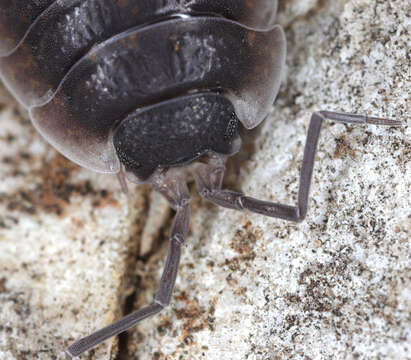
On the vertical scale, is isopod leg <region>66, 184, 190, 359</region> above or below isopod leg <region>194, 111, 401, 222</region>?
below

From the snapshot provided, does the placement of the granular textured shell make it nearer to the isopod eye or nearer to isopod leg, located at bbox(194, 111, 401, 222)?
the isopod eye

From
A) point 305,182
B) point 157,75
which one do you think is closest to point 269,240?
point 305,182

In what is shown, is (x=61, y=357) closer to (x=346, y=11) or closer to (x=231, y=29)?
(x=231, y=29)

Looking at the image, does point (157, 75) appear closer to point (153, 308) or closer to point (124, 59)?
point (124, 59)

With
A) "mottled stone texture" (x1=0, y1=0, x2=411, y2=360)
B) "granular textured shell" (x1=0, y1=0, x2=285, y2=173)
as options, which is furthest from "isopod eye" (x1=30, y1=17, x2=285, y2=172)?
"mottled stone texture" (x1=0, y1=0, x2=411, y2=360)

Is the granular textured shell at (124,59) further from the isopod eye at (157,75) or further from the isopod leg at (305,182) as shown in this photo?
the isopod leg at (305,182)

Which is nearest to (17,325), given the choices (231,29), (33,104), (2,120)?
(33,104)

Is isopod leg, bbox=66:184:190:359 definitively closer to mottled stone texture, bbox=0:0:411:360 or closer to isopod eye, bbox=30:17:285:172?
mottled stone texture, bbox=0:0:411:360

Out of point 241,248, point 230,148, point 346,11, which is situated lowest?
point 241,248
